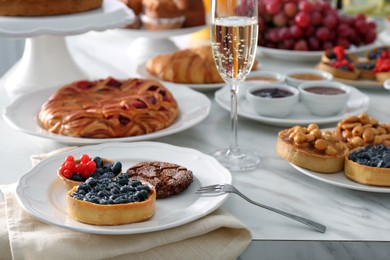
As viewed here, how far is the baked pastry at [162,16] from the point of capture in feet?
7.92

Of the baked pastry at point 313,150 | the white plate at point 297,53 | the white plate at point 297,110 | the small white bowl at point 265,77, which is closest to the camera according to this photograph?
the baked pastry at point 313,150

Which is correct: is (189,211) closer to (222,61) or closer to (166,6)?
(222,61)

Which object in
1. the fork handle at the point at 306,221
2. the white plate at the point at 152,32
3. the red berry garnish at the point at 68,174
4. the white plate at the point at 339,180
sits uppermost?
the white plate at the point at 152,32

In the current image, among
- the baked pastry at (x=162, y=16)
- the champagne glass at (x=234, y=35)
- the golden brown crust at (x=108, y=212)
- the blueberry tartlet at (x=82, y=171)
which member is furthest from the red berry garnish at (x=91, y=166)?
the baked pastry at (x=162, y=16)

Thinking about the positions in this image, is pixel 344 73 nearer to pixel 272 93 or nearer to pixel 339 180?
pixel 272 93

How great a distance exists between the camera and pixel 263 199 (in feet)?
4.55

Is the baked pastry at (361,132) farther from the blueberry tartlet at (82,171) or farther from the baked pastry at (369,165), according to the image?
the blueberry tartlet at (82,171)

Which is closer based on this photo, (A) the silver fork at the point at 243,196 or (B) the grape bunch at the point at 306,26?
(A) the silver fork at the point at 243,196

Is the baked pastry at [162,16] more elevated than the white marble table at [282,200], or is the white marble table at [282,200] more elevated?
the baked pastry at [162,16]

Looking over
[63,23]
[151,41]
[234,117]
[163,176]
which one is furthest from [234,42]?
[151,41]

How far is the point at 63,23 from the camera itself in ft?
5.90

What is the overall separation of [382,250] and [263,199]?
0.26m

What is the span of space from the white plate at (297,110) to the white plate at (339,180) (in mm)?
319

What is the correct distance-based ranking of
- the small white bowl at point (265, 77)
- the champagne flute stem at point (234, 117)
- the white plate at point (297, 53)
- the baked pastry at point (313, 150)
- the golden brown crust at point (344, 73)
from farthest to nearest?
the white plate at point (297, 53) → the golden brown crust at point (344, 73) → the small white bowl at point (265, 77) → the champagne flute stem at point (234, 117) → the baked pastry at point (313, 150)
